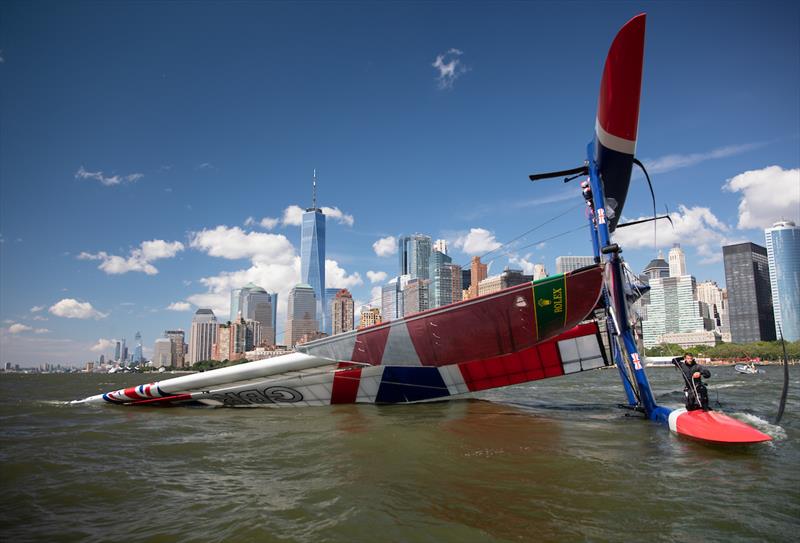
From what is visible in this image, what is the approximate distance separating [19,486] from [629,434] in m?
9.66

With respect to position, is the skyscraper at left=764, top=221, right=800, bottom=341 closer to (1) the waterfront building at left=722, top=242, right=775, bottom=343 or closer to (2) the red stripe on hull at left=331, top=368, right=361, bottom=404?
(1) the waterfront building at left=722, top=242, right=775, bottom=343

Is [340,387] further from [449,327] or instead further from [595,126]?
[595,126]

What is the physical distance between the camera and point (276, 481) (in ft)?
19.0

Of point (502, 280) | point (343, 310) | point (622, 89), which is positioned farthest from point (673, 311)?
point (622, 89)

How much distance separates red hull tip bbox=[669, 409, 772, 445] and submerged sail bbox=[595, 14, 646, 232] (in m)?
4.69

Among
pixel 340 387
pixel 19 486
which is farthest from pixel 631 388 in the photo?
pixel 19 486

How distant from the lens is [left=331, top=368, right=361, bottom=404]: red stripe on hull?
45.0 feet

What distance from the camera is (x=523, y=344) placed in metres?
11.1

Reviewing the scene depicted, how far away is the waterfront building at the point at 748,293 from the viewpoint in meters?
149

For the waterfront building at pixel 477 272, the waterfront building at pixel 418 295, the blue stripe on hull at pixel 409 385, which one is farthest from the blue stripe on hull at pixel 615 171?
the blue stripe on hull at pixel 409 385

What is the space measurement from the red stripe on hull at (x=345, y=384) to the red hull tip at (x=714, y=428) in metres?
8.30

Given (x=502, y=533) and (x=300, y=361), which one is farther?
(x=300, y=361)

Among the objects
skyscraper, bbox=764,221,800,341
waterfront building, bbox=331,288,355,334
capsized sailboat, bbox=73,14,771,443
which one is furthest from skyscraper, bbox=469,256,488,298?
skyscraper, bbox=764,221,800,341

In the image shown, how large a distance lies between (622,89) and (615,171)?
87.1 inches
